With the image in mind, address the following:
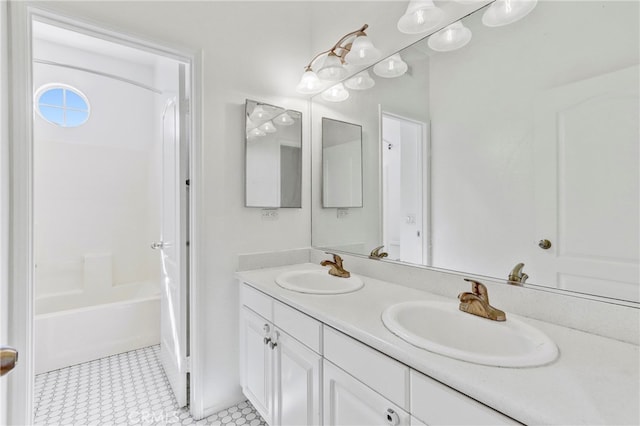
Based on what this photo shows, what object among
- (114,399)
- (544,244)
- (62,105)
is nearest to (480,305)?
(544,244)

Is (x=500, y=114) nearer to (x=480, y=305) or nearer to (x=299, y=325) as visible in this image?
(x=480, y=305)

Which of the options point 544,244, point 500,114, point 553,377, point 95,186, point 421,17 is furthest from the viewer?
point 95,186

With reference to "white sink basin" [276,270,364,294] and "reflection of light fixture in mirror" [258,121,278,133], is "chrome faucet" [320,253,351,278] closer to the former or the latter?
"white sink basin" [276,270,364,294]

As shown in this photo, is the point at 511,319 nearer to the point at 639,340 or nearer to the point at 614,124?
the point at 639,340

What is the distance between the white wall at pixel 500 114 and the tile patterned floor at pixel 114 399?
1.48m

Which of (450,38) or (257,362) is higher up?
(450,38)

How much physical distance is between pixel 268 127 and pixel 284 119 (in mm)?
136

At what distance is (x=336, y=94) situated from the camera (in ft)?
6.03

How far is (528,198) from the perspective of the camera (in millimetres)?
1021

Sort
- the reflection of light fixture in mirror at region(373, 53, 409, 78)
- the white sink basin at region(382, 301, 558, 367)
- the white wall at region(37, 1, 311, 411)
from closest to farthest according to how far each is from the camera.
A: the white sink basin at region(382, 301, 558, 367), the reflection of light fixture in mirror at region(373, 53, 409, 78), the white wall at region(37, 1, 311, 411)

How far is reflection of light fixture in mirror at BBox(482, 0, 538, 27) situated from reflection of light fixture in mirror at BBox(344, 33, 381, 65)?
50 cm

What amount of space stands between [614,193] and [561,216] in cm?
15

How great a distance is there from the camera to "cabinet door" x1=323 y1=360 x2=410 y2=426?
79cm

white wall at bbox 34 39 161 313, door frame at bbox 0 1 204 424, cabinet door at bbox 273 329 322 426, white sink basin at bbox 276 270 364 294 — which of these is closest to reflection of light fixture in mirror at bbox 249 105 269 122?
door frame at bbox 0 1 204 424
